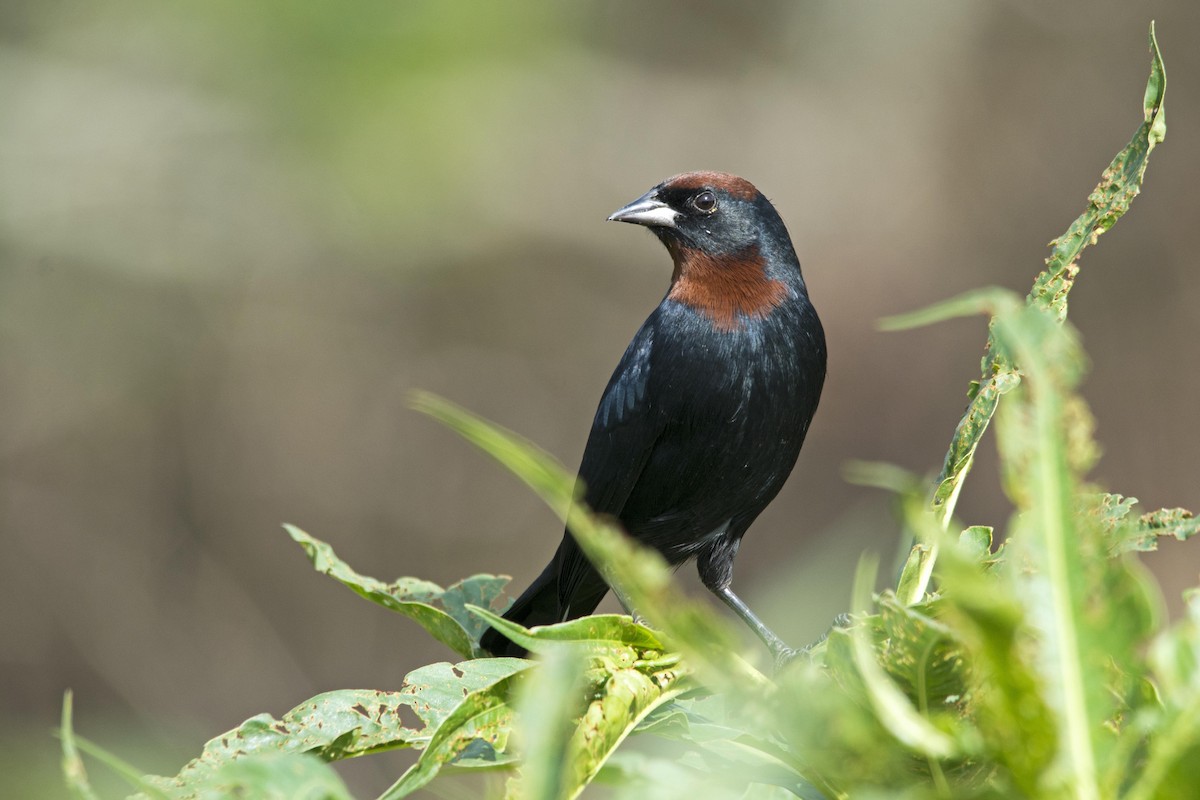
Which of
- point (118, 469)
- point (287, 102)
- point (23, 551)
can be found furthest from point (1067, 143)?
point (23, 551)

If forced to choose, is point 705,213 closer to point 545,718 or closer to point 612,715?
point 612,715

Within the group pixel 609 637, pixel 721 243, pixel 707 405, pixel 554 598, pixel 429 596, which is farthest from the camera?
pixel 721 243

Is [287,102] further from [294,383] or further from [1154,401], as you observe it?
[1154,401]

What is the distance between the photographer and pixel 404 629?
26.0 ft

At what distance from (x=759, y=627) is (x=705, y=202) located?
46.4 inches

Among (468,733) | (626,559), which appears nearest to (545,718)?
(626,559)

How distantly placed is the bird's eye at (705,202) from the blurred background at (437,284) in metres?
3.32

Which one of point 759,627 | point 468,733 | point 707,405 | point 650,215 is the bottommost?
point 759,627

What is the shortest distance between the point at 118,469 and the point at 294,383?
1.28 m

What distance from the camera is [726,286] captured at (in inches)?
125

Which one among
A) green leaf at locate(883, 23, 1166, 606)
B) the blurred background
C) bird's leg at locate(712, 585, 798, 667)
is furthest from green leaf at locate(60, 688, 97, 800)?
the blurred background

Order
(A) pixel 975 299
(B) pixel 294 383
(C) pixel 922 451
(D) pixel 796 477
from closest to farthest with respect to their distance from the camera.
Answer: (A) pixel 975 299, (C) pixel 922 451, (D) pixel 796 477, (B) pixel 294 383

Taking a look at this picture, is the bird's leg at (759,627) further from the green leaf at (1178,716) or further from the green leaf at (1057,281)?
the green leaf at (1178,716)

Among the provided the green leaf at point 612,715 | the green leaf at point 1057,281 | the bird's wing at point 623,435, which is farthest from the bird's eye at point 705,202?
the green leaf at point 612,715
